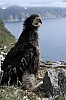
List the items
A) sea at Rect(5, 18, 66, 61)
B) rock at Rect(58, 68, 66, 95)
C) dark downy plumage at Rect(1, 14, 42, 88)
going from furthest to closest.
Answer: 1. sea at Rect(5, 18, 66, 61)
2. dark downy plumage at Rect(1, 14, 42, 88)
3. rock at Rect(58, 68, 66, 95)

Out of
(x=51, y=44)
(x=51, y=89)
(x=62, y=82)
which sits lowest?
(x=51, y=44)

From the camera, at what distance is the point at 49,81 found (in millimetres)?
6145

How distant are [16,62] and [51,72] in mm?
1048

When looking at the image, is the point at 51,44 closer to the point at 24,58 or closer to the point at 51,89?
the point at 24,58

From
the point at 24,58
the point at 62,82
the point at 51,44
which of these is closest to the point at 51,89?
the point at 62,82

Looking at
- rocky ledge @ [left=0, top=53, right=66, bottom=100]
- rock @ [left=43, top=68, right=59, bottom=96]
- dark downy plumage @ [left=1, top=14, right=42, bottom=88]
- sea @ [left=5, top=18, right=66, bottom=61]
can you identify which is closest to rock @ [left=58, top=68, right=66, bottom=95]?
rocky ledge @ [left=0, top=53, right=66, bottom=100]

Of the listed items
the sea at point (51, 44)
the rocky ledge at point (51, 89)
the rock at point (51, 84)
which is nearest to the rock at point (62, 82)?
the rocky ledge at point (51, 89)

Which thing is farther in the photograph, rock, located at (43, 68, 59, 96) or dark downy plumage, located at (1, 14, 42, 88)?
dark downy plumage, located at (1, 14, 42, 88)

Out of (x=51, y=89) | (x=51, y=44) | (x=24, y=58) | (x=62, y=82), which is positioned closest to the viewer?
(x=62, y=82)

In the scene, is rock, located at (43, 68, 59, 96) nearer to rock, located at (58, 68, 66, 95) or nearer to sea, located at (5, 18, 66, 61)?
rock, located at (58, 68, 66, 95)

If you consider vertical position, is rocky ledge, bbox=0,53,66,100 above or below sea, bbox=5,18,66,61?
above

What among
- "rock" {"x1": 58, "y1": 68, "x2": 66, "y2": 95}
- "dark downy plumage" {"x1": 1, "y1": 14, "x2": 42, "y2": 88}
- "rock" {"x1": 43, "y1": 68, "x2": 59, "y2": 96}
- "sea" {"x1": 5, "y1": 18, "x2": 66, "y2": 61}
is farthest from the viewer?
"sea" {"x1": 5, "y1": 18, "x2": 66, "y2": 61}

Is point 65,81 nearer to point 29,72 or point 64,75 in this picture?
point 64,75

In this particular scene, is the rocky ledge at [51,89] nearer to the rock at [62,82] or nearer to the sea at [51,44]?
the rock at [62,82]
